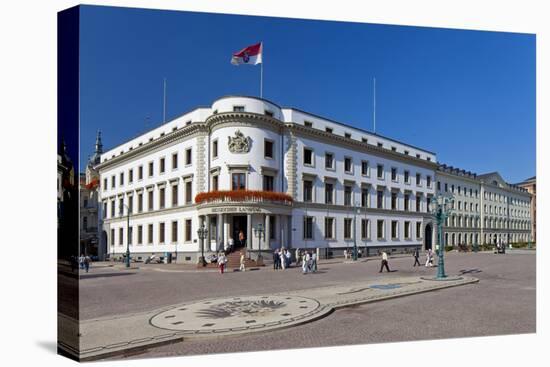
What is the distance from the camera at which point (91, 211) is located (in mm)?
12992

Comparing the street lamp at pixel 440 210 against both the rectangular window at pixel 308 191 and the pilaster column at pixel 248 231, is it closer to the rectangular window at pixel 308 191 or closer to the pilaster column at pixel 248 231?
the rectangular window at pixel 308 191

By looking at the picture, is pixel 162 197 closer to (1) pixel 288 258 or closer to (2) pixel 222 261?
(2) pixel 222 261

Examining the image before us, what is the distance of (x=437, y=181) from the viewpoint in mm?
20875

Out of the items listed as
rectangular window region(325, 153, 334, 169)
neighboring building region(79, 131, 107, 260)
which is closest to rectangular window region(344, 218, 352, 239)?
rectangular window region(325, 153, 334, 169)

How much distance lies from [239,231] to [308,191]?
3.29 metres

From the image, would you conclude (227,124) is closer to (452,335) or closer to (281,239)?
(281,239)

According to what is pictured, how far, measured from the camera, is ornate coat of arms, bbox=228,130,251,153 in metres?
18.9

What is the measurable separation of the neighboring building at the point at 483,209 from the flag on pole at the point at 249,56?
852cm

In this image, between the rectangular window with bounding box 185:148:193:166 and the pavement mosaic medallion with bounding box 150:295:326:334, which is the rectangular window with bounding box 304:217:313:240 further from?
the rectangular window with bounding box 185:148:193:166

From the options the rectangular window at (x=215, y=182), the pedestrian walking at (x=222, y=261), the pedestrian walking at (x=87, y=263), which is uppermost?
the rectangular window at (x=215, y=182)

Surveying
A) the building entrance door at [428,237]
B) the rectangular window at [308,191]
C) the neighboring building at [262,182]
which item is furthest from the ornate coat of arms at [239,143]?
the building entrance door at [428,237]

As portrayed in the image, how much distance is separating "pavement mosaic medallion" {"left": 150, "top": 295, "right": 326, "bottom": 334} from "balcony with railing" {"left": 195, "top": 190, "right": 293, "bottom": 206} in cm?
495

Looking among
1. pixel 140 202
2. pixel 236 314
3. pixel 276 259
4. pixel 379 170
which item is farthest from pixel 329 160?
pixel 236 314

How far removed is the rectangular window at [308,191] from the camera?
1921 cm
